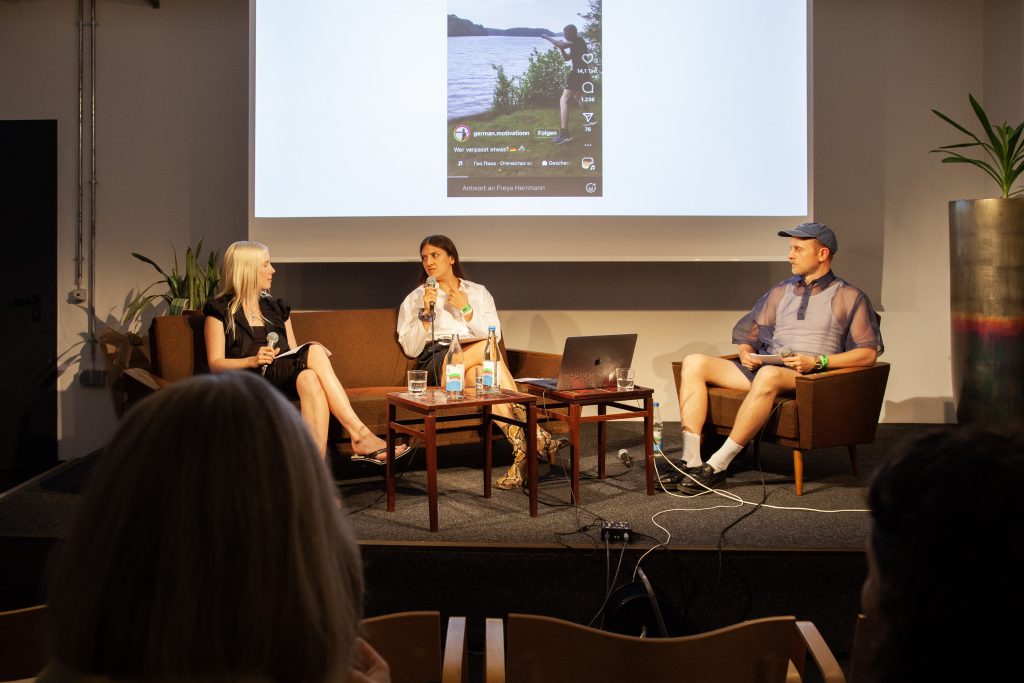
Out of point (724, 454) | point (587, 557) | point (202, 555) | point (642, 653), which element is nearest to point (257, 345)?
point (587, 557)

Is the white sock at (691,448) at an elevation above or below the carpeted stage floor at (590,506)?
above

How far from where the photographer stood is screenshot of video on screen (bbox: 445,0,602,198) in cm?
538

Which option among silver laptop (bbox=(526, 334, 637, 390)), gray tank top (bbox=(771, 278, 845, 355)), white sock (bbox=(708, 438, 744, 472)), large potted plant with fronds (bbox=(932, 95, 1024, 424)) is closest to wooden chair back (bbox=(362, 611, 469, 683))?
silver laptop (bbox=(526, 334, 637, 390))

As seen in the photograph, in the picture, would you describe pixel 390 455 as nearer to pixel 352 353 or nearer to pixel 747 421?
pixel 352 353

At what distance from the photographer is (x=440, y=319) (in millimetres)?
4965

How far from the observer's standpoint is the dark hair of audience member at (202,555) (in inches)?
33.8

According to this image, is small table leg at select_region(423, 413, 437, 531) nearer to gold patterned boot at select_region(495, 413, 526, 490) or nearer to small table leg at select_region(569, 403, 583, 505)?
small table leg at select_region(569, 403, 583, 505)

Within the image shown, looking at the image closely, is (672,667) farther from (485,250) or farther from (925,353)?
(925,353)

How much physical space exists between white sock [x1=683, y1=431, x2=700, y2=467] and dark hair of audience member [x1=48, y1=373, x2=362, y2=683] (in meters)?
3.59

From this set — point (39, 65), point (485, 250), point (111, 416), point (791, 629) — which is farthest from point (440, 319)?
point (791, 629)

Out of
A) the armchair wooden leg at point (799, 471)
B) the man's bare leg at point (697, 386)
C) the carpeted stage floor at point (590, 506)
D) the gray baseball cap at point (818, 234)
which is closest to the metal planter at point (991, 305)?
the gray baseball cap at point (818, 234)

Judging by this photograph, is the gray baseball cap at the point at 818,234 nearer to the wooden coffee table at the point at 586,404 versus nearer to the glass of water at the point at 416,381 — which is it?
the wooden coffee table at the point at 586,404

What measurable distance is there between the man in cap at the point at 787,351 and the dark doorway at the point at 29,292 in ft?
12.7

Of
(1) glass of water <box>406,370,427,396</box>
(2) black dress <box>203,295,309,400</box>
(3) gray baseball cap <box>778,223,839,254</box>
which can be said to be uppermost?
(3) gray baseball cap <box>778,223,839,254</box>
